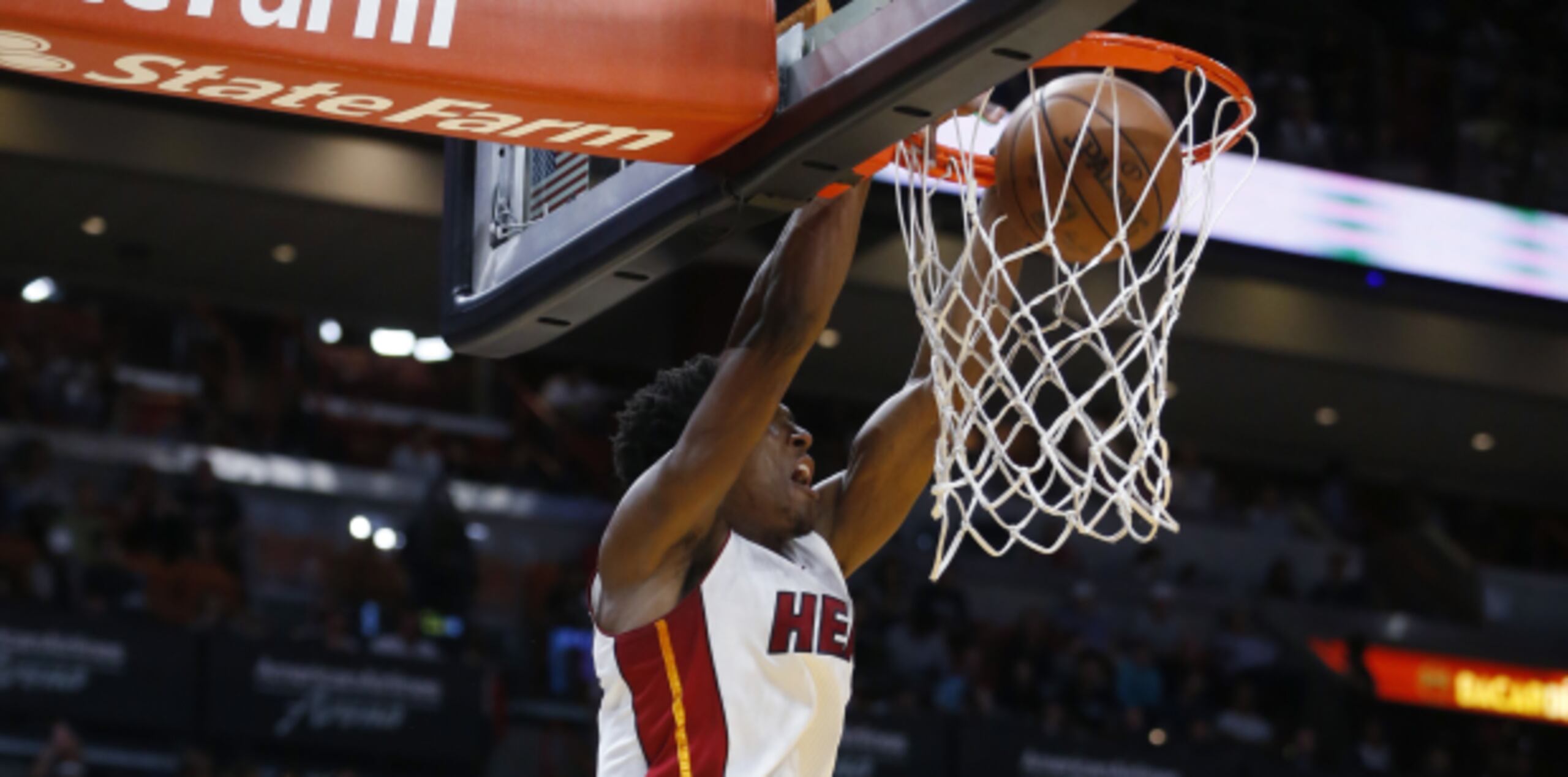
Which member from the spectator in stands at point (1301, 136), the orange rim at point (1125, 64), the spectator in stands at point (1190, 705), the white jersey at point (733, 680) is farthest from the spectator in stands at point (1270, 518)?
the white jersey at point (733, 680)

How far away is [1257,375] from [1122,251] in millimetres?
9929

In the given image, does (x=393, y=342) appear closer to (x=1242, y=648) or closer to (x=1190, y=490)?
(x=1190, y=490)

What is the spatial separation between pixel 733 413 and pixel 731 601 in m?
0.34

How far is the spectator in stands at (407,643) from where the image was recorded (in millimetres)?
9039

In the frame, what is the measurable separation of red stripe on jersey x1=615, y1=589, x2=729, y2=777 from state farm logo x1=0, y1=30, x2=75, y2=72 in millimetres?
1237

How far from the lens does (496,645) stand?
9867 millimetres

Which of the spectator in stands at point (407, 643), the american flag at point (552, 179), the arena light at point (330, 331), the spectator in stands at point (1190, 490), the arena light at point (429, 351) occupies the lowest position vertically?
the spectator in stands at point (1190, 490)

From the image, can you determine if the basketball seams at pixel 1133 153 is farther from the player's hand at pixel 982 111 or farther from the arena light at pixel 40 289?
the arena light at pixel 40 289

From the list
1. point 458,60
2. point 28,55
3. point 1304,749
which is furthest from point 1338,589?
point 28,55

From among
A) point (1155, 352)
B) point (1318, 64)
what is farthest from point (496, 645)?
point (1155, 352)

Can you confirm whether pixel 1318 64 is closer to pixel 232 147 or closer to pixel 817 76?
pixel 232 147

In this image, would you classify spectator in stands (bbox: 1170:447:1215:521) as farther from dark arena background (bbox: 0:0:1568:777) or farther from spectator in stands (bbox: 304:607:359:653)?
spectator in stands (bbox: 304:607:359:653)

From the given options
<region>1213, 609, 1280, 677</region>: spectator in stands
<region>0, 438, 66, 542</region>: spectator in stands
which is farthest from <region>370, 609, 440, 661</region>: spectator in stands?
<region>1213, 609, 1280, 677</region>: spectator in stands

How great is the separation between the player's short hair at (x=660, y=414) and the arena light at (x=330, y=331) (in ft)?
30.8
